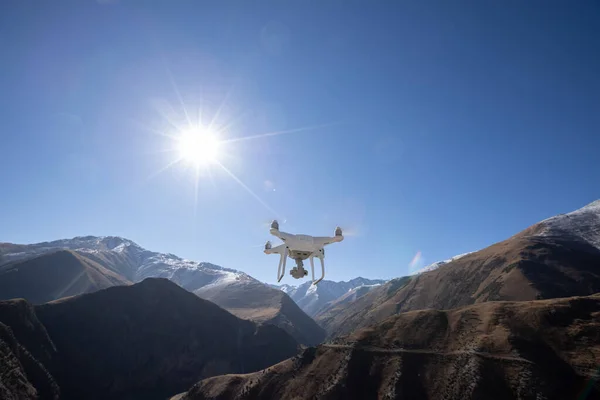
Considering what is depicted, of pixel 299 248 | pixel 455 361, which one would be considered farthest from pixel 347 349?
pixel 299 248

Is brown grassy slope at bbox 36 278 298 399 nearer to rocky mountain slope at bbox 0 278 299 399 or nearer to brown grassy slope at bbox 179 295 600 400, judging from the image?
rocky mountain slope at bbox 0 278 299 399

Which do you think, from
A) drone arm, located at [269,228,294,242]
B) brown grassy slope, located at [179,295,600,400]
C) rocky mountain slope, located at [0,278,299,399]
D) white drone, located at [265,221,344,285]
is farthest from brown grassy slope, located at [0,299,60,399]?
drone arm, located at [269,228,294,242]

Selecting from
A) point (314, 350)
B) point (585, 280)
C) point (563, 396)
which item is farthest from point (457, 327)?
point (585, 280)

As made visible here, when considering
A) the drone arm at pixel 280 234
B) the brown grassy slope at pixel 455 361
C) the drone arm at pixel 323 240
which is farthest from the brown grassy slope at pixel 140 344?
the drone arm at pixel 323 240

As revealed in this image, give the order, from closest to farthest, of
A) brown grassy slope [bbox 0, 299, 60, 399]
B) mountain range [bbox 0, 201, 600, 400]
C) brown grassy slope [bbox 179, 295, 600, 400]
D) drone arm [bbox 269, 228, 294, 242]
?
drone arm [bbox 269, 228, 294, 242] < brown grassy slope [bbox 179, 295, 600, 400] < mountain range [bbox 0, 201, 600, 400] < brown grassy slope [bbox 0, 299, 60, 399]

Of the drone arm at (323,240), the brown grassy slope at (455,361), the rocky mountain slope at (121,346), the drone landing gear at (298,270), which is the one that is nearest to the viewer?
the drone arm at (323,240)

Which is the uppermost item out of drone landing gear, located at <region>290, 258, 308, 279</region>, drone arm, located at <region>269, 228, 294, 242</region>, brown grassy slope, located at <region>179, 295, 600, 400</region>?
drone arm, located at <region>269, 228, 294, 242</region>

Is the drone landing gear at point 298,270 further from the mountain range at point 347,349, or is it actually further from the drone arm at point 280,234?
the mountain range at point 347,349
